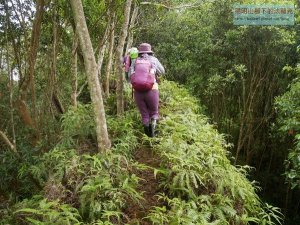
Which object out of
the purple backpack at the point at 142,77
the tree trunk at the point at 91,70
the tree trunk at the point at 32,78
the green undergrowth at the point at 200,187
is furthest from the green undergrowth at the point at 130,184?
the tree trunk at the point at 32,78

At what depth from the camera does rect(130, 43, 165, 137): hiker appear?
6.70 metres

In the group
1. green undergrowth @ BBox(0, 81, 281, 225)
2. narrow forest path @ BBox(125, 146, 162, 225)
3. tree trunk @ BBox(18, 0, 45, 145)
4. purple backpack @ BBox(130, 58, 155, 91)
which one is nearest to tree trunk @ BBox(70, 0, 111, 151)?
green undergrowth @ BBox(0, 81, 281, 225)

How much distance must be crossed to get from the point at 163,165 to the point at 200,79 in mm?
9488

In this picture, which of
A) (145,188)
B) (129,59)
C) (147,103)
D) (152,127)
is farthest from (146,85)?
(145,188)

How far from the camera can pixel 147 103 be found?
7074mm

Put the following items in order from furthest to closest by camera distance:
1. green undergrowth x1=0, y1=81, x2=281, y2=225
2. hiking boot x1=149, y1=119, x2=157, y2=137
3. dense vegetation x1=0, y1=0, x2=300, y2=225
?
hiking boot x1=149, y1=119, x2=157, y2=137 < dense vegetation x1=0, y1=0, x2=300, y2=225 < green undergrowth x1=0, y1=81, x2=281, y2=225

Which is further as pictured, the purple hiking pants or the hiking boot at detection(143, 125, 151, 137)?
the hiking boot at detection(143, 125, 151, 137)

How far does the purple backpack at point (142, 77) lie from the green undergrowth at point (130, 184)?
1.01m

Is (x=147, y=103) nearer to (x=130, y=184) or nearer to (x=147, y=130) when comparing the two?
(x=147, y=130)

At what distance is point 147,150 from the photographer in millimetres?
6871

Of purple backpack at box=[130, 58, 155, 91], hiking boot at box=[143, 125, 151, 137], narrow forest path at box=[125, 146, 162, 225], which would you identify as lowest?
narrow forest path at box=[125, 146, 162, 225]

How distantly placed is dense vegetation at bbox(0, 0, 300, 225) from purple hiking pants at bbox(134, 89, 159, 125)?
0.47 m

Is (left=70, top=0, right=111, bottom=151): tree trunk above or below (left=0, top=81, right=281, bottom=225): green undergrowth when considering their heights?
above

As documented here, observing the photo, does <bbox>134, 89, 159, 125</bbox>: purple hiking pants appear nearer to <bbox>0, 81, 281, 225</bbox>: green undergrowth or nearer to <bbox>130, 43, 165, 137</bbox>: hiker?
<bbox>130, 43, 165, 137</bbox>: hiker
